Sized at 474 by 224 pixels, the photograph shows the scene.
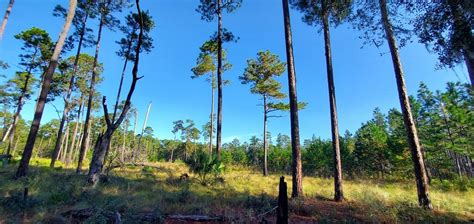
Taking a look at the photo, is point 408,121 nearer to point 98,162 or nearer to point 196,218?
point 196,218

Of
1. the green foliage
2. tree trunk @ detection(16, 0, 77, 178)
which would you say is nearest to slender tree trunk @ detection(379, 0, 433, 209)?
the green foliage

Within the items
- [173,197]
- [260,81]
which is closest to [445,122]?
[260,81]

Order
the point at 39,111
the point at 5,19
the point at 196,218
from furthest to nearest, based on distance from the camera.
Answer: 1. the point at 5,19
2. the point at 39,111
3. the point at 196,218

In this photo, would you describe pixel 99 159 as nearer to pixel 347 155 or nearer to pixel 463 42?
pixel 463 42

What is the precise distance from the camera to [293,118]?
28.7 feet

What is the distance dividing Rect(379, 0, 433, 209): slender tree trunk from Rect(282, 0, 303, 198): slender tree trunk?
3.40 meters

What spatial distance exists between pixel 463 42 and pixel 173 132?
195 feet

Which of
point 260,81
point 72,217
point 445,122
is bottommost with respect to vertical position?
point 72,217

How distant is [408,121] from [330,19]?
5.86 metres

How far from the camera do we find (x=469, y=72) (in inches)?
225

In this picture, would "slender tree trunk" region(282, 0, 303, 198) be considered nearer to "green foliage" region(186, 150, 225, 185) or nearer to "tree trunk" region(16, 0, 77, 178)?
"green foliage" region(186, 150, 225, 185)

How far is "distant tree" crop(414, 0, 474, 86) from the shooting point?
5.42m

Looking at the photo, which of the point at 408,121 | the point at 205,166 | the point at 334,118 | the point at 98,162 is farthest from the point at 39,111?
the point at 408,121

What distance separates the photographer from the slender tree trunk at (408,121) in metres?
6.94
